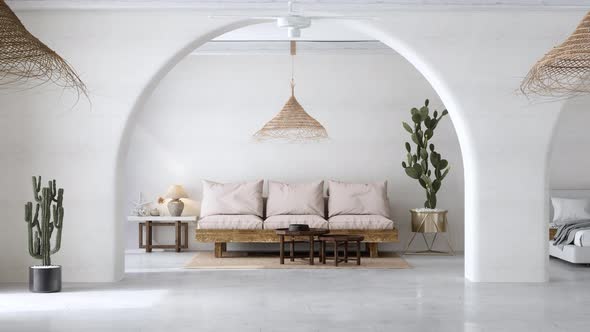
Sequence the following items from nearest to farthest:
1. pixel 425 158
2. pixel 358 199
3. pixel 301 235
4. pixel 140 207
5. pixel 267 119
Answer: pixel 301 235, pixel 425 158, pixel 358 199, pixel 140 207, pixel 267 119

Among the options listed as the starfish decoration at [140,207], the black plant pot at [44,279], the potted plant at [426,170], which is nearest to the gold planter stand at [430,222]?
the potted plant at [426,170]

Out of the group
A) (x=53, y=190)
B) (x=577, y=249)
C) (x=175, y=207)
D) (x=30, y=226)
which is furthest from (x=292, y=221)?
(x=30, y=226)

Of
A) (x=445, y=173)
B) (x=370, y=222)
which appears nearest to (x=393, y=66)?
(x=445, y=173)

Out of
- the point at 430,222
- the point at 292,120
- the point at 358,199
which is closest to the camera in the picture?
the point at 292,120

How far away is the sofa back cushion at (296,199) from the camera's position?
11.2 m

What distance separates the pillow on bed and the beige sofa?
2482 millimetres

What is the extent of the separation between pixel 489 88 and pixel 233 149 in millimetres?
4874

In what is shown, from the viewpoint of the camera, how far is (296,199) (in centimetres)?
1126

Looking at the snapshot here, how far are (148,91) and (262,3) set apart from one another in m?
1.51

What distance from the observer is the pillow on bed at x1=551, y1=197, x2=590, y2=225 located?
36.2 feet

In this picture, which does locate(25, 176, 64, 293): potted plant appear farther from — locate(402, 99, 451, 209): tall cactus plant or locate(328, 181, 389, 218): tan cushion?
locate(402, 99, 451, 209): tall cactus plant

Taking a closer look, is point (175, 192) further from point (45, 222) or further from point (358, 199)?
point (45, 222)

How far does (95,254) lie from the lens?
8.02 metres

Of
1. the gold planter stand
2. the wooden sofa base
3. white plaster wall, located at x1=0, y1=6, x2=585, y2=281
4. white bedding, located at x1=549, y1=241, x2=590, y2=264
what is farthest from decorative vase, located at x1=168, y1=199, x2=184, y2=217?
white bedding, located at x1=549, y1=241, x2=590, y2=264
